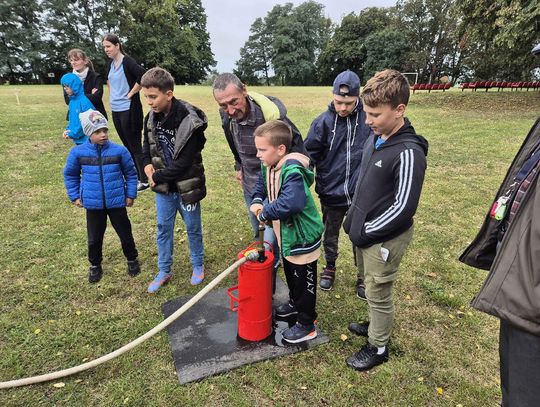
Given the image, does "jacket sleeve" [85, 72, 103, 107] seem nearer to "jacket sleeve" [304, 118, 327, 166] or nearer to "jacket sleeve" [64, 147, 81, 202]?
"jacket sleeve" [64, 147, 81, 202]

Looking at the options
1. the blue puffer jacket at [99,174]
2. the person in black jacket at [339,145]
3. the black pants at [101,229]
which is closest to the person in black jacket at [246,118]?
the person in black jacket at [339,145]

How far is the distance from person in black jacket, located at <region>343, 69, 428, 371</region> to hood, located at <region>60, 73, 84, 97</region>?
4843 millimetres

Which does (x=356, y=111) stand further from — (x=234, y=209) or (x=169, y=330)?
(x=234, y=209)

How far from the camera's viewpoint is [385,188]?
2465 mm

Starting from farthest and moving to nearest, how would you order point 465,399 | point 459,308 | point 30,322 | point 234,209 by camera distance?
point 234,209 → point 459,308 → point 30,322 → point 465,399

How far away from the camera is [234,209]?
237 inches

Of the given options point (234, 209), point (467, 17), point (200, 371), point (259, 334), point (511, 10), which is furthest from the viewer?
point (467, 17)

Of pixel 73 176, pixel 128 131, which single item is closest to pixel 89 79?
pixel 128 131

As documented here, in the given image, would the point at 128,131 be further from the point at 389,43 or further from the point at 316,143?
the point at 389,43

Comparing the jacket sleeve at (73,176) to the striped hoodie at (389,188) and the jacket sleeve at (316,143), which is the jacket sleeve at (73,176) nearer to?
the jacket sleeve at (316,143)

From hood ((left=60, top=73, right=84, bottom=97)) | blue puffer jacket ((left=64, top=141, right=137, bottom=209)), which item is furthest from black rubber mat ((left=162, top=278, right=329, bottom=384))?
hood ((left=60, top=73, right=84, bottom=97))

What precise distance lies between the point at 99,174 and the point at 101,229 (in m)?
0.61

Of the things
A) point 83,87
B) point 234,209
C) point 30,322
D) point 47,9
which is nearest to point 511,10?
point 234,209

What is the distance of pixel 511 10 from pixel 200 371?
16.8 meters
